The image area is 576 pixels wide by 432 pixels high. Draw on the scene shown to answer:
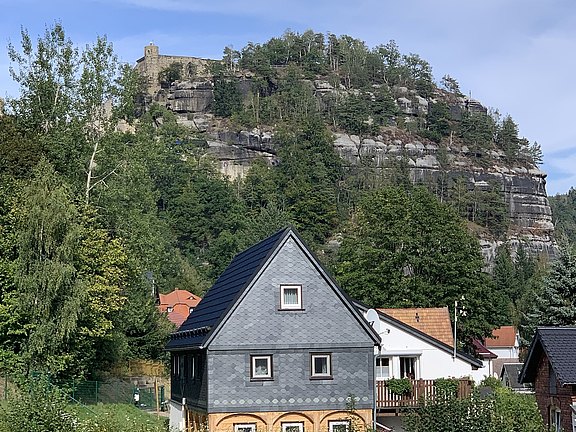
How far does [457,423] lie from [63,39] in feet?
110

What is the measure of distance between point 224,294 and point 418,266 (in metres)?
25.8

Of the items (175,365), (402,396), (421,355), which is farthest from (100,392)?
(421,355)

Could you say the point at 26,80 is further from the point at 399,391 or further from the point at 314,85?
the point at 314,85

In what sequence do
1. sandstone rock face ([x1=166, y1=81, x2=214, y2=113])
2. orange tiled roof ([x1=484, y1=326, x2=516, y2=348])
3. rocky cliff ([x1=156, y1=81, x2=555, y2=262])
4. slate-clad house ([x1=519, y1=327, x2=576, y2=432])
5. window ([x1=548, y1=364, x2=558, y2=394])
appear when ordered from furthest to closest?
sandstone rock face ([x1=166, y1=81, x2=214, y2=113])
rocky cliff ([x1=156, y1=81, x2=555, y2=262])
orange tiled roof ([x1=484, y1=326, x2=516, y2=348])
window ([x1=548, y1=364, x2=558, y2=394])
slate-clad house ([x1=519, y1=327, x2=576, y2=432])

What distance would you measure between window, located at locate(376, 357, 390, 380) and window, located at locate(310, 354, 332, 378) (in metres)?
6.79

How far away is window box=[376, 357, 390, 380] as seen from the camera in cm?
3453

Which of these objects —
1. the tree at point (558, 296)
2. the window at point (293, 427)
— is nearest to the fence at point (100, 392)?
the window at point (293, 427)

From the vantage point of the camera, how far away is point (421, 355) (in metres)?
35.0

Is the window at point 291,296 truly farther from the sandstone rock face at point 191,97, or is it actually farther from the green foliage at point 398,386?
the sandstone rock face at point 191,97

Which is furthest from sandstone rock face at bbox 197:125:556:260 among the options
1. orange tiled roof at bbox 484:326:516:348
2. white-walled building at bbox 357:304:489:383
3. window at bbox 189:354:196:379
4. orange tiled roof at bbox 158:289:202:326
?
window at bbox 189:354:196:379

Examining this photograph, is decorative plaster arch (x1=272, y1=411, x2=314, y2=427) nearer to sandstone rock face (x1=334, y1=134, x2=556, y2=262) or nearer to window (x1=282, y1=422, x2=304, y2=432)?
window (x1=282, y1=422, x2=304, y2=432)

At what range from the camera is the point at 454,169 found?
163 meters

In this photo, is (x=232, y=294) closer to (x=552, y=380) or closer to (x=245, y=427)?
(x=245, y=427)

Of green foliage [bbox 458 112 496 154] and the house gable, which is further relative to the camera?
green foliage [bbox 458 112 496 154]
